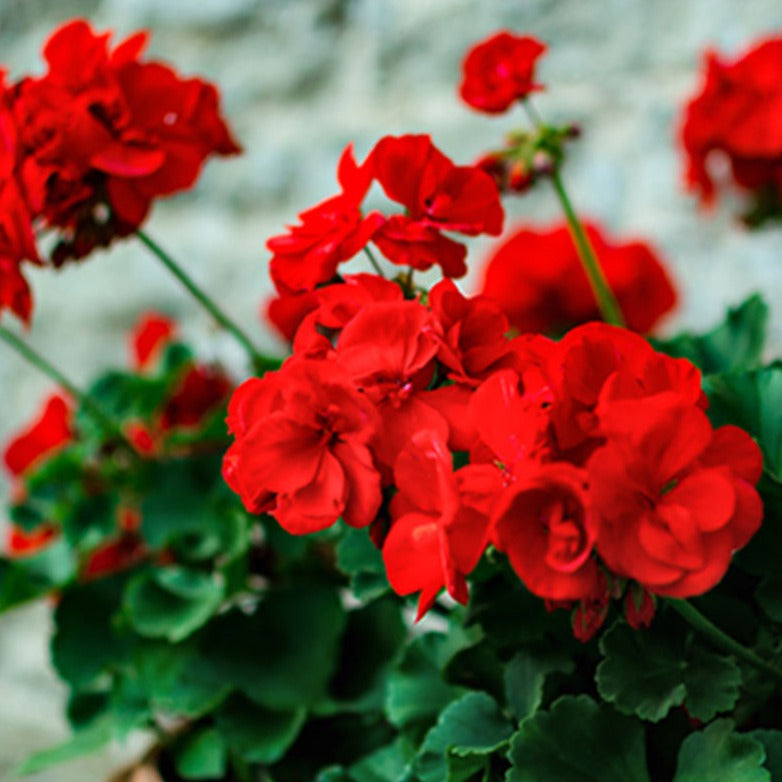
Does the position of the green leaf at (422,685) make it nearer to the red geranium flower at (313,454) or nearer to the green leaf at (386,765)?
the green leaf at (386,765)

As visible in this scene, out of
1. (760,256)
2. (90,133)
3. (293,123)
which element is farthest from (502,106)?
(293,123)

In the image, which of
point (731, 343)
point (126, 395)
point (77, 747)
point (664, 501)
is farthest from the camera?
point (126, 395)

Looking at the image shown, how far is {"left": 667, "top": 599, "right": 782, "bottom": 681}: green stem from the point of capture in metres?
0.41

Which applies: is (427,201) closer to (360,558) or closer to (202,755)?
(360,558)

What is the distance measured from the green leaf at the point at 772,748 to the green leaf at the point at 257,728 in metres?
0.34

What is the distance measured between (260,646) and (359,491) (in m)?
0.42

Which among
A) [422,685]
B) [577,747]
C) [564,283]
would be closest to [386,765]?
[422,685]

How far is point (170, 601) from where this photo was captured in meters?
0.75

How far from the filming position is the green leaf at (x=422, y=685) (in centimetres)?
57

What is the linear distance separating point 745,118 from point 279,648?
0.55 m

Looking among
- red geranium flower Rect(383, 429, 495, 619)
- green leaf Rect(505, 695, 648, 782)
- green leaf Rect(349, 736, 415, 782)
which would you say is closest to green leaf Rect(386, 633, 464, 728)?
green leaf Rect(349, 736, 415, 782)

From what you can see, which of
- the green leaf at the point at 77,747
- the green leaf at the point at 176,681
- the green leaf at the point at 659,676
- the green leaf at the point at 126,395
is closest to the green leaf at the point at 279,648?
the green leaf at the point at 176,681

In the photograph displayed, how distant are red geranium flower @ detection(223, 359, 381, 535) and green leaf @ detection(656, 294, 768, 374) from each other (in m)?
0.32

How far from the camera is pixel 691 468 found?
1.15 ft
